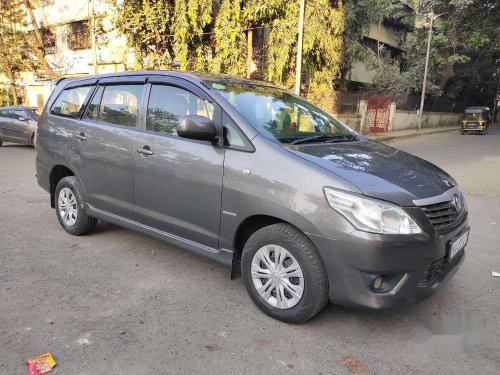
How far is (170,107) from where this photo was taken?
12.9 ft

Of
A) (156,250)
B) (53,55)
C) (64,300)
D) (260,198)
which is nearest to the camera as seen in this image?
(260,198)

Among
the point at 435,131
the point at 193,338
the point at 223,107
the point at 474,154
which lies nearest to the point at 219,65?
the point at 474,154

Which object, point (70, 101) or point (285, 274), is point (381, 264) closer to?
point (285, 274)

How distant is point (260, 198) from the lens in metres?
3.12

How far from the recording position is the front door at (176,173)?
3.47 metres

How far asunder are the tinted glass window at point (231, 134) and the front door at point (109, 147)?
43.2 inches

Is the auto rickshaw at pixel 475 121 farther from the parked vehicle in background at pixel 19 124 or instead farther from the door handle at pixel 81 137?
the door handle at pixel 81 137

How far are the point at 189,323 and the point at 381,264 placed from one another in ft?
4.75

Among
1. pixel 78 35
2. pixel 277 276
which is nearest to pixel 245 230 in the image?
pixel 277 276

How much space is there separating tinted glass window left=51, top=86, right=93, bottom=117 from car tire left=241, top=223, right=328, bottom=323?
9.46 feet

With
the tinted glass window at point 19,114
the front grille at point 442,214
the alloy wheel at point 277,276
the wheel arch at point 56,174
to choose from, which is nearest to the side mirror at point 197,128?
the alloy wheel at point 277,276

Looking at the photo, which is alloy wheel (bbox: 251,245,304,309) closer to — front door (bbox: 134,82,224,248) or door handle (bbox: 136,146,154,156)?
front door (bbox: 134,82,224,248)

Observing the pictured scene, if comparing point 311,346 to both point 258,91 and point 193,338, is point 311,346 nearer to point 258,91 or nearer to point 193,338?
point 193,338

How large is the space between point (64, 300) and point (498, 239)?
4930 millimetres
